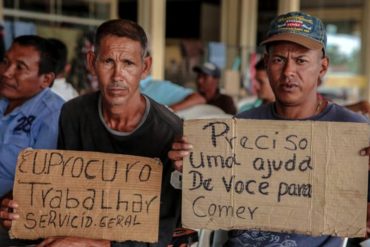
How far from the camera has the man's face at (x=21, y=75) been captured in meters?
2.57

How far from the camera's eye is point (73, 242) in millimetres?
1837

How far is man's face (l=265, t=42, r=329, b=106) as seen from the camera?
189cm

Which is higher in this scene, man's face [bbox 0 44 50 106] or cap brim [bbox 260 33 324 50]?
cap brim [bbox 260 33 324 50]

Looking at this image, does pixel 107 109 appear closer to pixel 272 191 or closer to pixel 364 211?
pixel 272 191

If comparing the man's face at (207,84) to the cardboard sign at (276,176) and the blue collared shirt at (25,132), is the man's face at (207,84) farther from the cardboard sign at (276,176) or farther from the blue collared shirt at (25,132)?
the cardboard sign at (276,176)

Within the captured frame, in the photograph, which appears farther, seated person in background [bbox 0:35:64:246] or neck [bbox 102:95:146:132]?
seated person in background [bbox 0:35:64:246]

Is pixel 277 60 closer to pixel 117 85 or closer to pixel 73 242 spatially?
pixel 117 85

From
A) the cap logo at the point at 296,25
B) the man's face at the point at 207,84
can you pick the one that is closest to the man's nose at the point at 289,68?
the cap logo at the point at 296,25

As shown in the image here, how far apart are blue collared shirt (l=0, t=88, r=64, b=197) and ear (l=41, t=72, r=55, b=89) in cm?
19

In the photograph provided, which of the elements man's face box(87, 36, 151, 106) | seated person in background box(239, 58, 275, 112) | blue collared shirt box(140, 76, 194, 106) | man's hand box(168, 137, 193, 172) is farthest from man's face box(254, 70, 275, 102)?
man's hand box(168, 137, 193, 172)

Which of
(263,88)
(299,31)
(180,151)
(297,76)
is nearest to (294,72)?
(297,76)

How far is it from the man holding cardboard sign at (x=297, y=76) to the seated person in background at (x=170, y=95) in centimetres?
262

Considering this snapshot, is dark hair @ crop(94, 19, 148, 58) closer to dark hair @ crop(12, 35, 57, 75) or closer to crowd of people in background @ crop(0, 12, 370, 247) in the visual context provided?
crowd of people in background @ crop(0, 12, 370, 247)

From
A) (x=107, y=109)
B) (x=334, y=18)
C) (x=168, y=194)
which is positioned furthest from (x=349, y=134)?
(x=334, y=18)
